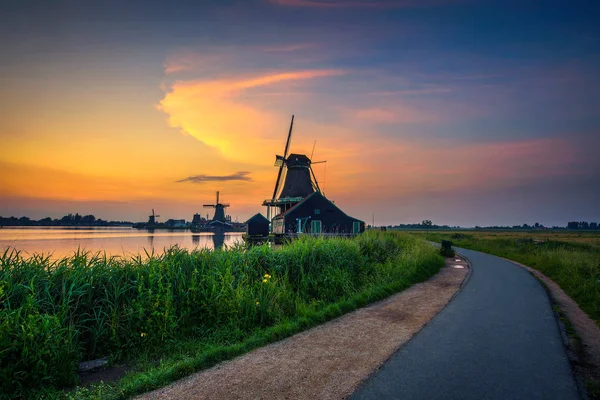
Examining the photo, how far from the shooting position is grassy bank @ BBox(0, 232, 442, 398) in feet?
16.8

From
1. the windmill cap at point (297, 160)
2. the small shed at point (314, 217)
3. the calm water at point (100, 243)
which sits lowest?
the calm water at point (100, 243)

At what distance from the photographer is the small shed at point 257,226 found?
141 ft

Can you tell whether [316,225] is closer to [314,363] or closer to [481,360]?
[481,360]

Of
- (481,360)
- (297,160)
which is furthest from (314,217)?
(481,360)

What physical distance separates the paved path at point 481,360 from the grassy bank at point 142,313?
8.21 ft

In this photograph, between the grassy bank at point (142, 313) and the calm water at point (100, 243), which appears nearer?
the grassy bank at point (142, 313)

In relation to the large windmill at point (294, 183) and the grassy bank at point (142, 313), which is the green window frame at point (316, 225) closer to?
the large windmill at point (294, 183)

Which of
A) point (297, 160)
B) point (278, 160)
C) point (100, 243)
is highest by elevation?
point (278, 160)

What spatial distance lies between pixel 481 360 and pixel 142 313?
636 cm

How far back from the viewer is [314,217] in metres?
38.4

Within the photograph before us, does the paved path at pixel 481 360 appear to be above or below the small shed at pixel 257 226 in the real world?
below

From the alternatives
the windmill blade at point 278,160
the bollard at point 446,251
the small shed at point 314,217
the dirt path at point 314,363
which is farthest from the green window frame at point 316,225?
the dirt path at point 314,363

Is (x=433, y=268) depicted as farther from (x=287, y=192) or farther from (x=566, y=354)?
(x=287, y=192)

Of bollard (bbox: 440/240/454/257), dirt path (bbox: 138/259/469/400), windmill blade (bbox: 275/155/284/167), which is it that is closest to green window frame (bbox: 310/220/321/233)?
windmill blade (bbox: 275/155/284/167)
